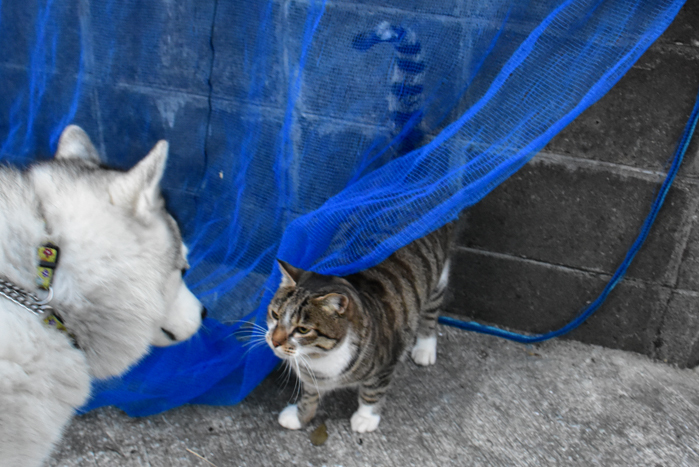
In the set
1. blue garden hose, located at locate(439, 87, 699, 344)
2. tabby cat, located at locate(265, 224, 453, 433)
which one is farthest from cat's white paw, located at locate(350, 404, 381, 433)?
blue garden hose, located at locate(439, 87, 699, 344)

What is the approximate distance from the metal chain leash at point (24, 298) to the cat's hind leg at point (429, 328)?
1756mm

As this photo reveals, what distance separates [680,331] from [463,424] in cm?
132

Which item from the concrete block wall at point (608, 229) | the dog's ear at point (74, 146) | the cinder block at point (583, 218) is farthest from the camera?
the cinder block at point (583, 218)

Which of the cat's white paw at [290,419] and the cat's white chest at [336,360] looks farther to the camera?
the cat's white paw at [290,419]

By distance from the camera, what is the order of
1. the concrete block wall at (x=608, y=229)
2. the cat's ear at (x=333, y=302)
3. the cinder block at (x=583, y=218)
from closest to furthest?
the cat's ear at (x=333, y=302)
the concrete block wall at (x=608, y=229)
the cinder block at (x=583, y=218)

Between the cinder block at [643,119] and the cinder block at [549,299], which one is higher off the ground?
the cinder block at [643,119]

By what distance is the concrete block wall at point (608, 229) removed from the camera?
2395mm

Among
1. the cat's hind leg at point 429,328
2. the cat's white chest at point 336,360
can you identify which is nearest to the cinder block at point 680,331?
the cat's hind leg at point 429,328

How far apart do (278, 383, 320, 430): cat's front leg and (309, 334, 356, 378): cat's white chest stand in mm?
159

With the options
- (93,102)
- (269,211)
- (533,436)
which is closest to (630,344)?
(533,436)

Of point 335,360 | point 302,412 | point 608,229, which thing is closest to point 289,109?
point 335,360

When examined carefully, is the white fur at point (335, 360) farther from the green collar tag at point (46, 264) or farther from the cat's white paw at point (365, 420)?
the green collar tag at point (46, 264)

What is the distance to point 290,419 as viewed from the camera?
228cm

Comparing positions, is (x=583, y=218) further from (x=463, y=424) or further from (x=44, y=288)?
(x=44, y=288)
